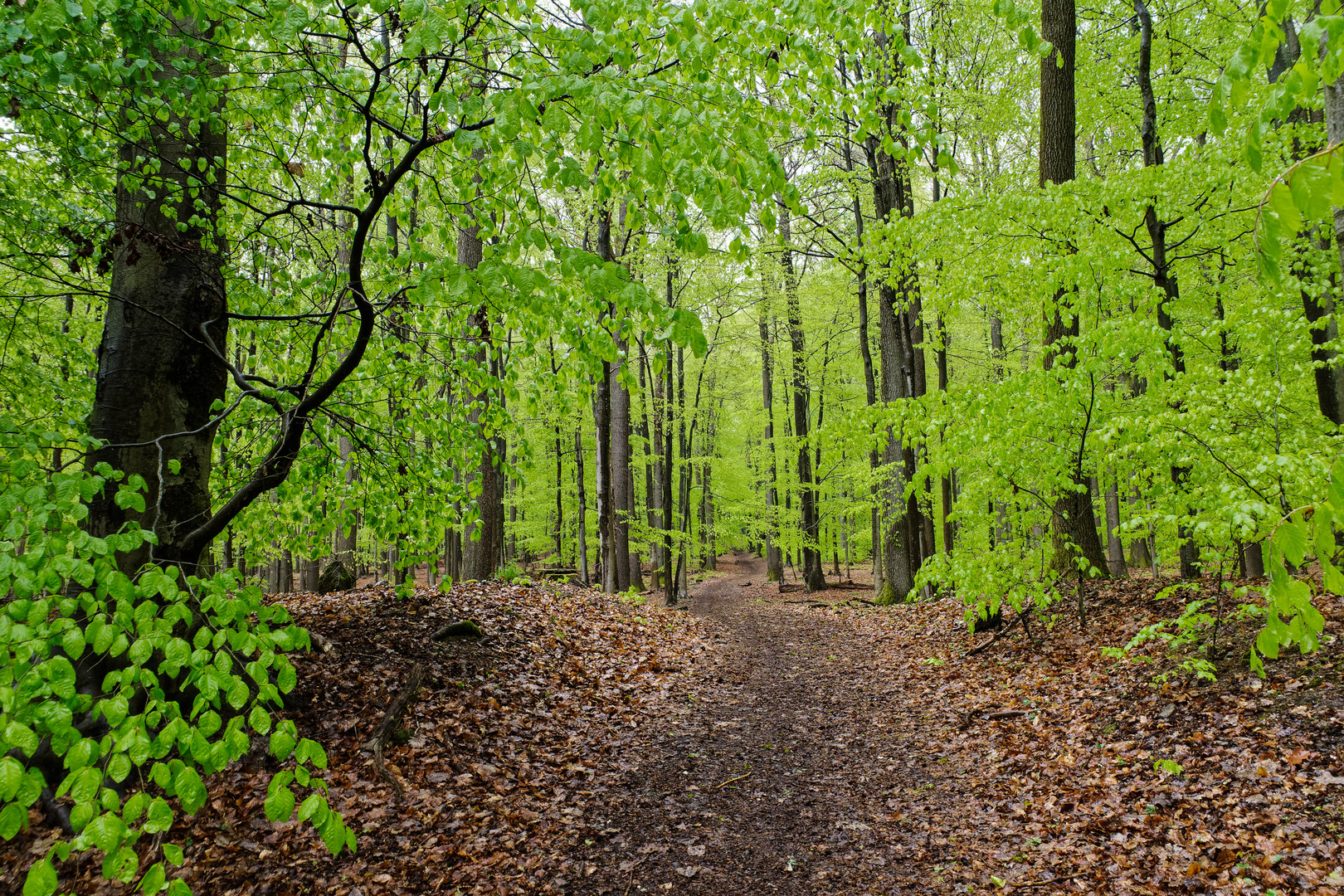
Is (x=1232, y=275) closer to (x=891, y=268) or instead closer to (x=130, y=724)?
(x=891, y=268)

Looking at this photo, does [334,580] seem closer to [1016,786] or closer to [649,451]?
[1016,786]

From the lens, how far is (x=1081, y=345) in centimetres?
559

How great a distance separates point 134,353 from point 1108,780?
689cm

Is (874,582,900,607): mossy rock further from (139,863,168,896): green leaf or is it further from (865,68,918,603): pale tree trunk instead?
(139,863,168,896): green leaf

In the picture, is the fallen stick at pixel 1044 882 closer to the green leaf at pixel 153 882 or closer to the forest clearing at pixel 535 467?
the forest clearing at pixel 535 467

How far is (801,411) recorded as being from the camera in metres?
18.5

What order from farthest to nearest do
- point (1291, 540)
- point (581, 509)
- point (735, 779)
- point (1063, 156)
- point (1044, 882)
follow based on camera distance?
point (581, 509) → point (1063, 156) → point (735, 779) → point (1044, 882) → point (1291, 540)

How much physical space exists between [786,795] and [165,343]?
549cm

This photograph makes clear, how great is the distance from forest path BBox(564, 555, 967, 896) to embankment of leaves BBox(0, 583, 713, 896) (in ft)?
1.38

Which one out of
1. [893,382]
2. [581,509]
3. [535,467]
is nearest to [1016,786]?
[535,467]

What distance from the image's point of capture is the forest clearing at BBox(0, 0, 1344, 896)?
1982 mm

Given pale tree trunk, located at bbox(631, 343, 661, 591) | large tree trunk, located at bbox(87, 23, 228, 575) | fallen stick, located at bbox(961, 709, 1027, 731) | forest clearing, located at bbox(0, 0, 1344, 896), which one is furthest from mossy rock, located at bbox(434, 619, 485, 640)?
pale tree trunk, located at bbox(631, 343, 661, 591)

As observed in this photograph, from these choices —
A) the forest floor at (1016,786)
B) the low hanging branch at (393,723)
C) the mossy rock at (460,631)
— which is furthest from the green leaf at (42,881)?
the mossy rock at (460,631)

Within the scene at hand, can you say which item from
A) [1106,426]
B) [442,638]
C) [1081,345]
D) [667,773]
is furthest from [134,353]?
[1081,345]
